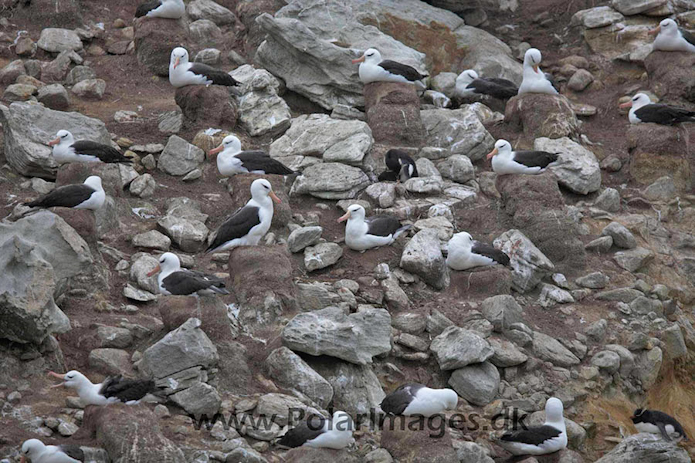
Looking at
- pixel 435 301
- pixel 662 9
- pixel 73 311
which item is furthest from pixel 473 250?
pixel 662 9

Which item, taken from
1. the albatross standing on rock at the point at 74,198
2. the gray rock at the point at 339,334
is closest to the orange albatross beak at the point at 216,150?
the albatross standing on rock at the point at 74,198

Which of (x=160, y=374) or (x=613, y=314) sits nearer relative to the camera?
(x=160, y=374)

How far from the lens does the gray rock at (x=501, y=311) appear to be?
12.4 m

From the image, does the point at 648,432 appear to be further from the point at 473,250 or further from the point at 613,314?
the point at 473,250

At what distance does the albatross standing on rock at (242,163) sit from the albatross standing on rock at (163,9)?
466cm

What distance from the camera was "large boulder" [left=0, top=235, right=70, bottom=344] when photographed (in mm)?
9680

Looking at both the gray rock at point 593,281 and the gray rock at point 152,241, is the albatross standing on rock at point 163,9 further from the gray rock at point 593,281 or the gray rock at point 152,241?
the gray rock at point 593,281

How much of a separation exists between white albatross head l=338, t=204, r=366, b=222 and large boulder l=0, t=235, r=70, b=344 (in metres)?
4.37

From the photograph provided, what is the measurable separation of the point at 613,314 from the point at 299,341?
4810 mm

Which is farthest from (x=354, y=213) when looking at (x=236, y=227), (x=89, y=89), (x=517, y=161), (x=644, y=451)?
(x=89, y=89)

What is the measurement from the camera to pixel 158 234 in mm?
13016

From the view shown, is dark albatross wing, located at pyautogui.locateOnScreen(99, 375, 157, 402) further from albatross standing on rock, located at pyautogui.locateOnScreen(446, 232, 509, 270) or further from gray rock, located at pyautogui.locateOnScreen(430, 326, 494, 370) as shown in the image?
albatross standing on rock, located at pyautogui.locateOnScreen(446, 232, 509, 270)

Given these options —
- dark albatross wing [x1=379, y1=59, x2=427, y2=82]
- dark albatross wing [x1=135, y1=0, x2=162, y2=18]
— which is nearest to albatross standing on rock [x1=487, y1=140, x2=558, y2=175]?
dark albatross wing [x1=379, y1=59, x2=427, y2=82]

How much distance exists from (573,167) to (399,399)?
678cm
